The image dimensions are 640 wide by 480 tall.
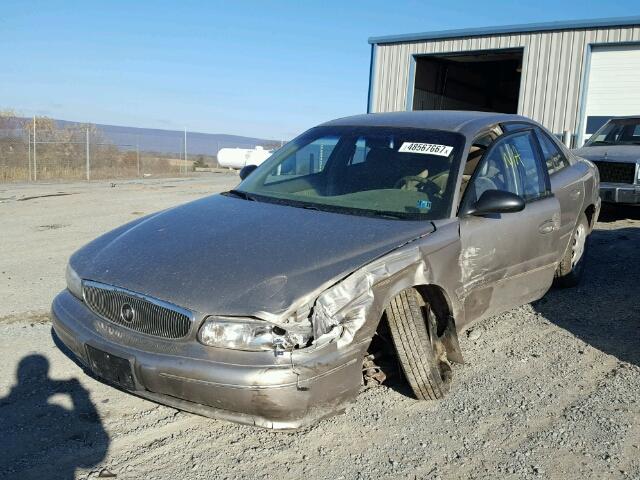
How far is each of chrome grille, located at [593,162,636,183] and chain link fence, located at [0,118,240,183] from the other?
17.9m

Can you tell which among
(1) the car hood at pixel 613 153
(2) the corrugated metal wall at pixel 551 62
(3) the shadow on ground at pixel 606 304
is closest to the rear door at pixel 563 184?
(3) the shadow on ground at pixel 606 304

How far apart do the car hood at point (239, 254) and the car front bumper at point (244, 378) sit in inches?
8.3

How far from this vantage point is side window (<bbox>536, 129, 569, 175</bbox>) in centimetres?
515

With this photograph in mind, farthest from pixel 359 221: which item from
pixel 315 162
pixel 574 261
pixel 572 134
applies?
pixel 572 134

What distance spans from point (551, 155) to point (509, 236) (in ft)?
5.08

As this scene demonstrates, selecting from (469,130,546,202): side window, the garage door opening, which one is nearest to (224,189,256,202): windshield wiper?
(469,130,546,202): side window

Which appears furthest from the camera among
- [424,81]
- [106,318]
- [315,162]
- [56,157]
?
[56,157]

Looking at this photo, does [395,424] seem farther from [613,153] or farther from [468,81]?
[468,81]

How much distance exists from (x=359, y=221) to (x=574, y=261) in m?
3.08

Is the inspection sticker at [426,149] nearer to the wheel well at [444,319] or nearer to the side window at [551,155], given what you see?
the wheel well at [444,319]

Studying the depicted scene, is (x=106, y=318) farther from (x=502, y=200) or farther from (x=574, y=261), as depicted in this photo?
(x=574, y=261)

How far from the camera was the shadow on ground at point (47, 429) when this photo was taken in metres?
2.80

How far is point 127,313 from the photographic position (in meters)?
2.96

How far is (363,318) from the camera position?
9.58 ft
